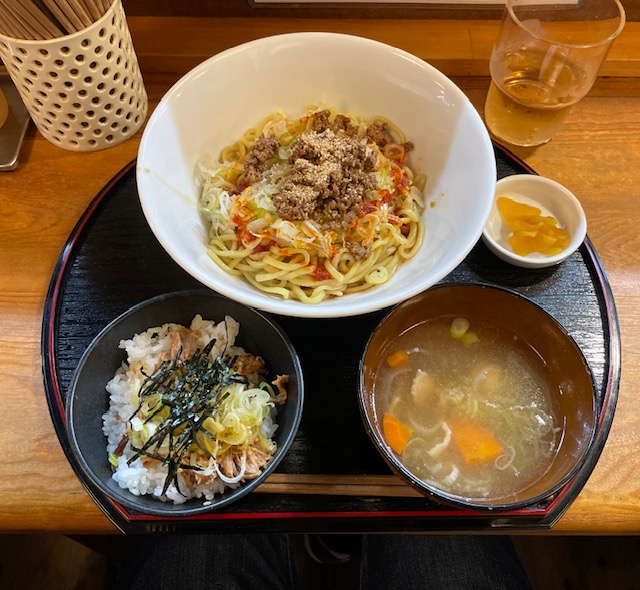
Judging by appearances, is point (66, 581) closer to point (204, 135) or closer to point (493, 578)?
point (493, 578)

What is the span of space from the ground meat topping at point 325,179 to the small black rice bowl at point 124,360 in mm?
327

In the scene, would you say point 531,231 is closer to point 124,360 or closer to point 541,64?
point 541,64

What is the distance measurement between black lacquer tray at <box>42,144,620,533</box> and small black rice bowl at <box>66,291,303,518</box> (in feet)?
0.39

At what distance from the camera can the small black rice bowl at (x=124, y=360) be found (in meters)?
1.23

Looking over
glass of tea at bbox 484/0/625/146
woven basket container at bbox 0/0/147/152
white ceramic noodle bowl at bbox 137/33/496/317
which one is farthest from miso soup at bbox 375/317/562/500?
woven basket container at bbox 0/0/147/152

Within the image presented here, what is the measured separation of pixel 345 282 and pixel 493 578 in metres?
1.15

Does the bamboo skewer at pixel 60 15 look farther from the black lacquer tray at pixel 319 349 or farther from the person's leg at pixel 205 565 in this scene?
the person's leg at pixel 205 565

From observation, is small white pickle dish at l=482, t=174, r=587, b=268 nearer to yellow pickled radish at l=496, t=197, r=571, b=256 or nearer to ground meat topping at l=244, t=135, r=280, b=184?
yellow pickled radish at l=496, t=197, r=571, b=256

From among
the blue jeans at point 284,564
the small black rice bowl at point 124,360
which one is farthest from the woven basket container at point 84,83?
the blue jeans at point 284,564

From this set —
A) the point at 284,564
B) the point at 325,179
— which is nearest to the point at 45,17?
the point at 325,179

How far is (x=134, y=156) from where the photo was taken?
188 cm

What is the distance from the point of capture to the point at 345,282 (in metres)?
1.58

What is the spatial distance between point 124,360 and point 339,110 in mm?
1013

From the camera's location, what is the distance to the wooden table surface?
4.62 feet
